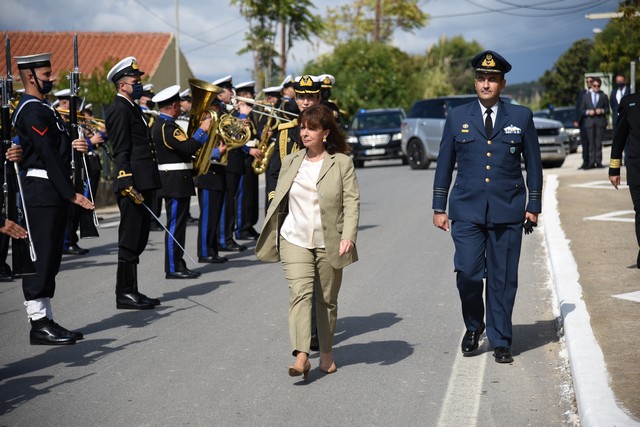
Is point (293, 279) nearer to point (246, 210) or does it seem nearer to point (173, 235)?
point (173, 235)

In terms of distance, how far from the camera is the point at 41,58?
7.51 metres

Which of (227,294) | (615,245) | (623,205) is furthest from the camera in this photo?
(623,205)

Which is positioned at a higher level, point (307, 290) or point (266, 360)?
point (307, 290)

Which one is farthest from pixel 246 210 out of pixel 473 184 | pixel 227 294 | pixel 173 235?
pixel 473 184

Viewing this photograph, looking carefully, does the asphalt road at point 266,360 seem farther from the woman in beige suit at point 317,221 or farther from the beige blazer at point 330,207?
the beige blazer at point 330,207

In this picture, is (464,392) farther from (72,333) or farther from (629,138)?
(629,138)

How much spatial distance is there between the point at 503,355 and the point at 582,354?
576 millimetres

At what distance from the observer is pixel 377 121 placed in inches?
1256

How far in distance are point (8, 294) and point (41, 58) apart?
3281mm

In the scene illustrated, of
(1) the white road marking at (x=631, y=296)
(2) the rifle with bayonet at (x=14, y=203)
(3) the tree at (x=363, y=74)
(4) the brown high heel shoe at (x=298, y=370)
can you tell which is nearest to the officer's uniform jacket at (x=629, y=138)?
→ (1) the white road marking at (x=631, y=296)

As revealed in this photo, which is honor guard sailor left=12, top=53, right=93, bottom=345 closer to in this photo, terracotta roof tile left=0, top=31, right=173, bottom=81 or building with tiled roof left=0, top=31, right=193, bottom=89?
terracotta roof tile left=0, top=31, right=173, bottom=81

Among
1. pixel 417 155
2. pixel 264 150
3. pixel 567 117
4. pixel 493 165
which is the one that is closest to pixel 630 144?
pixel 493 165

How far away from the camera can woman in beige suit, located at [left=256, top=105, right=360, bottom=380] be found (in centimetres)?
640

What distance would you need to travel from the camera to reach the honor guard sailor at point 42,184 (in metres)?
7.44
